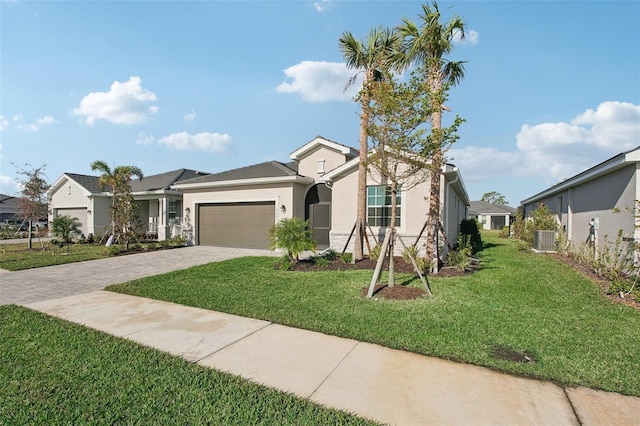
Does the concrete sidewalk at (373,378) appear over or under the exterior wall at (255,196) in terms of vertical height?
under

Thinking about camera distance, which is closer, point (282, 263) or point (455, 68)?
point (282, 263)

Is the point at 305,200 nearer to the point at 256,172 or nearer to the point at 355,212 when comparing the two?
the point at 256,172

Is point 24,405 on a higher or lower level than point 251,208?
lower

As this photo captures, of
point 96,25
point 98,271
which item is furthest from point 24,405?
point 96,25

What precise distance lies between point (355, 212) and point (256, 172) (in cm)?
612

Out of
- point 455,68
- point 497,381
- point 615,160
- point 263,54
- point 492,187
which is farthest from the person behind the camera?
Result: point 492,187

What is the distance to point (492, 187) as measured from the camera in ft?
221

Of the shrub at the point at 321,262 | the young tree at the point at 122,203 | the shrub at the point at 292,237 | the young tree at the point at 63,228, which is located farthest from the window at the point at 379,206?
the young tree at the point at 63,228

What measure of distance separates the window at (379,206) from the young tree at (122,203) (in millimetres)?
11801

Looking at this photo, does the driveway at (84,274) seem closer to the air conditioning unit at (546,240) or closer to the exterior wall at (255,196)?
the exterior wall at (255,196)

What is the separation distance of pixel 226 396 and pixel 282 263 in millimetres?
6928

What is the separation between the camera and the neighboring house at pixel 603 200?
7.81 m

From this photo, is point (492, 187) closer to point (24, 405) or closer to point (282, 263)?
point (282, 263)

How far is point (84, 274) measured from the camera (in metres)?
9.32
